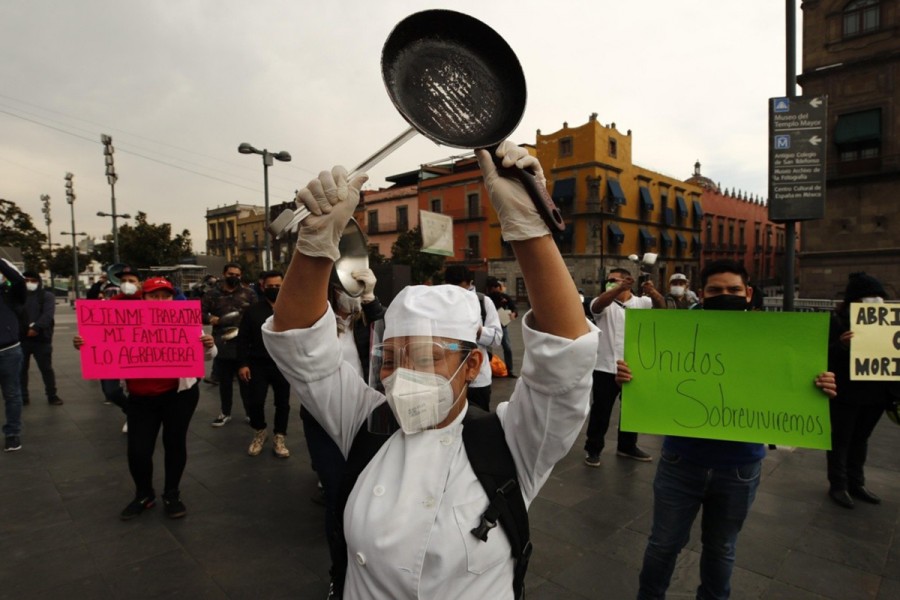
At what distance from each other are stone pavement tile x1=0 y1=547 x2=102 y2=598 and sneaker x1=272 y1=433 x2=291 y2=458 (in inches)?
74.2

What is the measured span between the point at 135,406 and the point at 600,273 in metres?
32.1

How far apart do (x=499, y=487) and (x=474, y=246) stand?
3758cm

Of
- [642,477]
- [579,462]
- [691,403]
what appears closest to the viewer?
[691,403]

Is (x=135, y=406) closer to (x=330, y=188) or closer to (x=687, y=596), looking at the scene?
(x=330, y=188)

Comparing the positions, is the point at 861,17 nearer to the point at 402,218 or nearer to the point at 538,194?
the point at 538,194

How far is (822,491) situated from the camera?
4113 mm

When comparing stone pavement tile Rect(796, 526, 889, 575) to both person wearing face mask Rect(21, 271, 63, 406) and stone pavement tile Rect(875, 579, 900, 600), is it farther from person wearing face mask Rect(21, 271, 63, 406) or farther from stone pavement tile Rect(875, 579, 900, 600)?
person wearing face mask Rect(21, 271, 63, 406)

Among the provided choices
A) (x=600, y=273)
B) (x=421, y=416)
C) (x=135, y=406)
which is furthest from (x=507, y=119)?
(x=600, y=273)

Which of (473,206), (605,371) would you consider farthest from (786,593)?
(473,206)

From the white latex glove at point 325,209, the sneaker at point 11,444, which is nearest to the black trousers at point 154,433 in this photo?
the sneaker at point 11,444

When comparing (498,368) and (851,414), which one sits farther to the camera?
(498,368)

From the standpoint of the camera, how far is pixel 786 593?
280cm

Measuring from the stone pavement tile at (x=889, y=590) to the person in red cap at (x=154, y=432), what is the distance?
15.0 feet

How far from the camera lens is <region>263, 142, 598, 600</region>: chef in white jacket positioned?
4.05 feet
